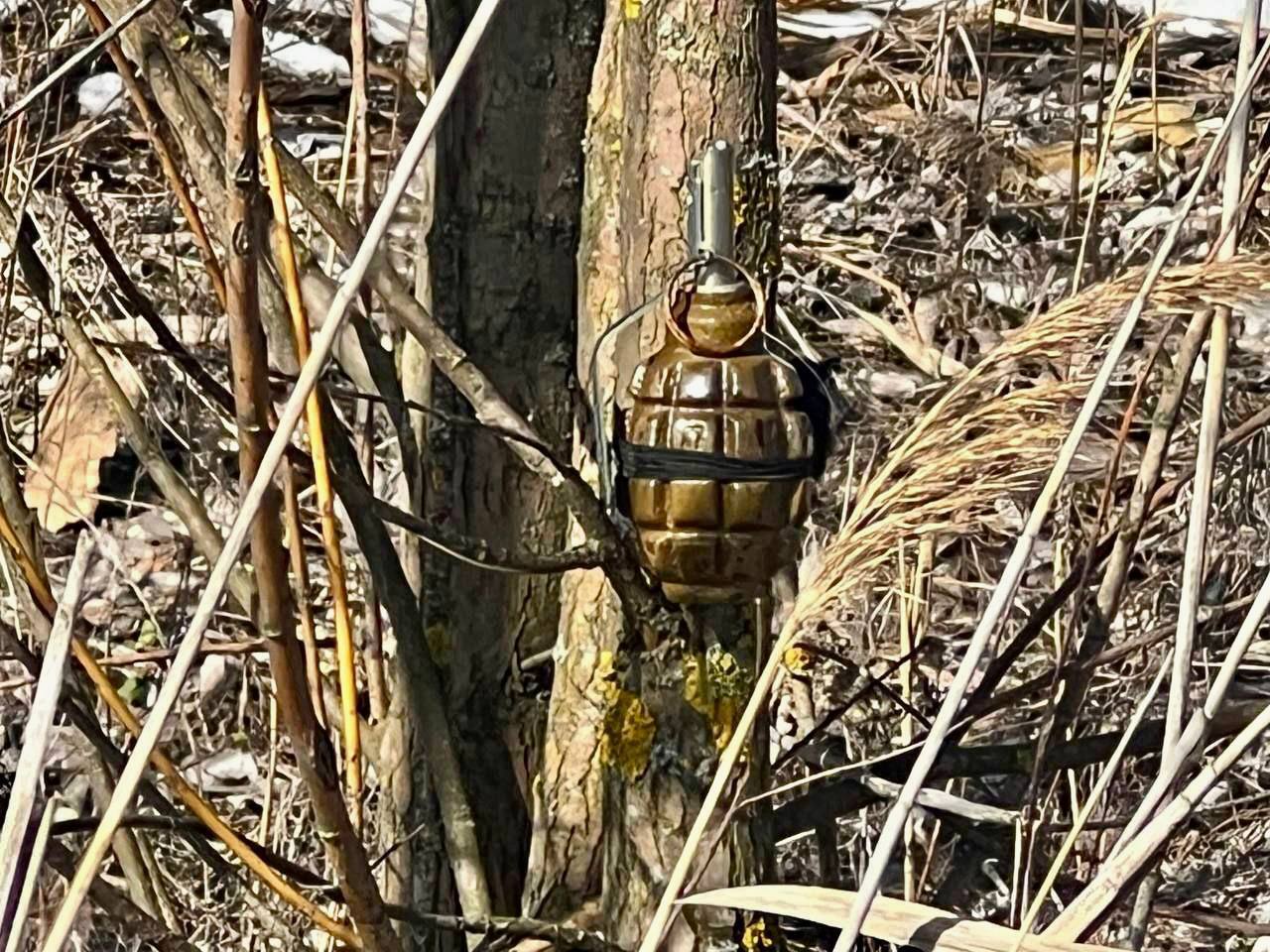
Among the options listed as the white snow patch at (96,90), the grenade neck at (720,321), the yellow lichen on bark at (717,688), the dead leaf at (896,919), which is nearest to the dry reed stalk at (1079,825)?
the dead leaf at (896,919)

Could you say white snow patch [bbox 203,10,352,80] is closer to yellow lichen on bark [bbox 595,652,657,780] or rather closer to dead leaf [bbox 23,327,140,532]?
dead leaf [bbox 23,327,140,532]

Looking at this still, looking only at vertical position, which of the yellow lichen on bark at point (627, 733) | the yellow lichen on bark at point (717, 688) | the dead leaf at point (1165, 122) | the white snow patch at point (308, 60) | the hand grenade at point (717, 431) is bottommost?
the yellow lichen on bark at point (627, 733)

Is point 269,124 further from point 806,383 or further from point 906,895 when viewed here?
point 906,895

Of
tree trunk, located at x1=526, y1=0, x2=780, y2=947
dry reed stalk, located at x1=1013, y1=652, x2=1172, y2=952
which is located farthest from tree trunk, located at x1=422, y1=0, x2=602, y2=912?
dry reed stalk, located at x1=1013, y1=652, x2=1172, y2=952

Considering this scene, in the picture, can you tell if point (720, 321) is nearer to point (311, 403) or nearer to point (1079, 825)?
point (311, 403)

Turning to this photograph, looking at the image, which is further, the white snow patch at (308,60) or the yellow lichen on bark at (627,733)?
the white snow patch at (308,60)

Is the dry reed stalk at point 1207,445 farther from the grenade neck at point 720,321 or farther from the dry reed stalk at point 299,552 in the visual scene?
the dry reed stalk at point 299,552

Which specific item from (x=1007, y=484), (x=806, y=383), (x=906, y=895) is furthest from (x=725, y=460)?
(x=906, y=895)
